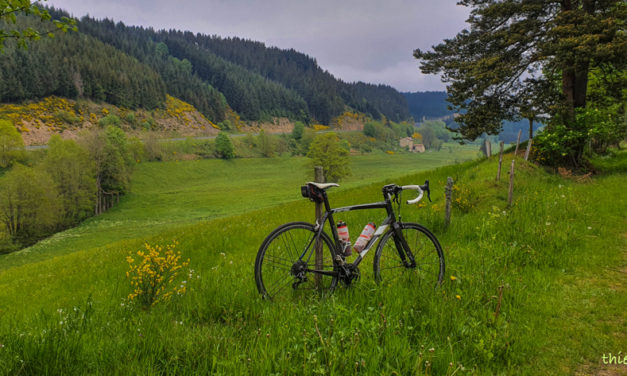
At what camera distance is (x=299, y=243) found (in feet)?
14.9

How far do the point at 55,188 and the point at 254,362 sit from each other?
214 ft

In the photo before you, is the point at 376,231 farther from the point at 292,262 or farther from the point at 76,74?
the point at 76,74

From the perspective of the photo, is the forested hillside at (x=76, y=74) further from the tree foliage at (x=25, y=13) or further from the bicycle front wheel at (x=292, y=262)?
the bicycle front wheel at (x=292, y=262)

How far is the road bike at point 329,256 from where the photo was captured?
4.35 metres

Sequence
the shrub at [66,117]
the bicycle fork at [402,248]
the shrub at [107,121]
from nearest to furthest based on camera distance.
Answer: the bicycle fork at [402,248]
the shrub at [66,117]
the shrub at [107,121]

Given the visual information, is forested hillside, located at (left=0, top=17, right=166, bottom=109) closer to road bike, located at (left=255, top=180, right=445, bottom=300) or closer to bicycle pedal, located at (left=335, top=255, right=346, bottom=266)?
road bike, located at (left=255, top=180, right=445, bottom=300)

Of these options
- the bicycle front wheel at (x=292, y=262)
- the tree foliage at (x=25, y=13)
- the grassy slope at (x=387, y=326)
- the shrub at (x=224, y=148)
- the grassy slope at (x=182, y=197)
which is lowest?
the grassy slope at (x=182, y=197)

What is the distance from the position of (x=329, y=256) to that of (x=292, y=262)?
0.60m

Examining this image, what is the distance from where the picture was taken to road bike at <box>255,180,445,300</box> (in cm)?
435

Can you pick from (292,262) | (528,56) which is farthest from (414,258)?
(528,56)

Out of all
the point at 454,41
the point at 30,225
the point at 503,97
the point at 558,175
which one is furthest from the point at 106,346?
the point at 30,225

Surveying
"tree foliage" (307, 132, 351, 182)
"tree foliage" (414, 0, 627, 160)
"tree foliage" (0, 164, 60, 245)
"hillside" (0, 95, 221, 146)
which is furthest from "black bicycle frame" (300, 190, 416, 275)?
"hillside" (0, 95, 221, 146)

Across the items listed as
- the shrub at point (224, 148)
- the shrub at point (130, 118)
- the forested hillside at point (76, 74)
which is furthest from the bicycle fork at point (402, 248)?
the shrub at point (130, 118)

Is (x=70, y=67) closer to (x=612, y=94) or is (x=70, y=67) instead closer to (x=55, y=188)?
(x=55, y=188)
